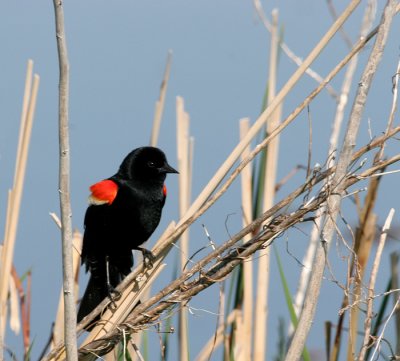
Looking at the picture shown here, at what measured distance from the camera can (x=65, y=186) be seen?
1.19 meters

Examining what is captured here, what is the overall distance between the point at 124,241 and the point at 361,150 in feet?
4.33

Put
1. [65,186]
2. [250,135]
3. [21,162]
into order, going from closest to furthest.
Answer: [65,186]
[250,135]
[21,162]

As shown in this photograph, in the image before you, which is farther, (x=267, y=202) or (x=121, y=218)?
(x=121, y=218)

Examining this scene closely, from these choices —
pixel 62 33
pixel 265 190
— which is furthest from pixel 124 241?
pixel 62 33

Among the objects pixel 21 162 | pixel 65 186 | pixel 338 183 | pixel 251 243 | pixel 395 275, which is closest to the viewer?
pixel 65 186

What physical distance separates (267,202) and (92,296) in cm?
69

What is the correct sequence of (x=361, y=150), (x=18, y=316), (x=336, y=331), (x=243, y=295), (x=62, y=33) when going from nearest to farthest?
(x=62, y=33) < (x=361, y=150) < (x=336, y=331) < (x=243, y=295) < (x=18, y=316)

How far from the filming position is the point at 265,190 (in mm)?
2160

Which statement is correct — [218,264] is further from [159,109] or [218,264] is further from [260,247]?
[159,109]

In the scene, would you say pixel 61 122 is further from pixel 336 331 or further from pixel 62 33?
pixel 336 331

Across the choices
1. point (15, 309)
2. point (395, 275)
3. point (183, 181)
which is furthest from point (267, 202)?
point (15, 309)

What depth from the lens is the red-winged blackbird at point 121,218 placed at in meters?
2.56

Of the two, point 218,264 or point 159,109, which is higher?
point 159,109

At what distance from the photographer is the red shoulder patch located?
260 centimetres
